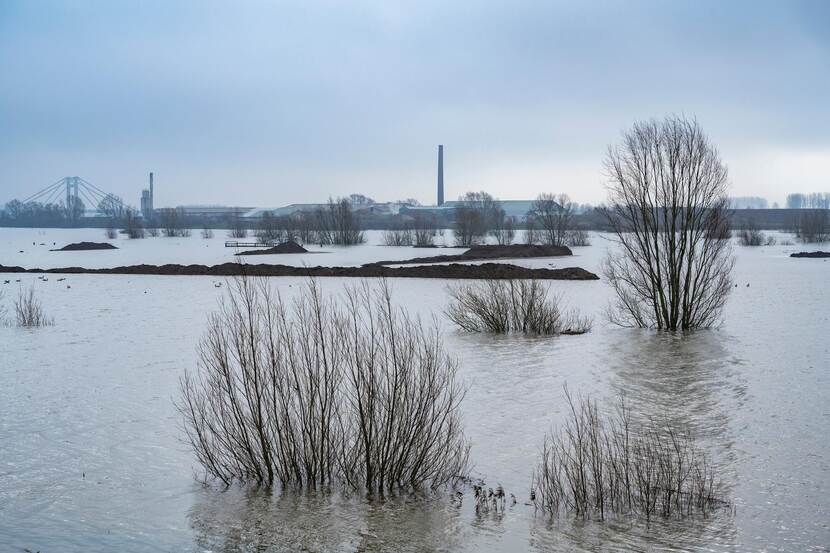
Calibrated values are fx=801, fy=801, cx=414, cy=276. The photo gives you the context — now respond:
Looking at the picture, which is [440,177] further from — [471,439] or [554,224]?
[471,439]

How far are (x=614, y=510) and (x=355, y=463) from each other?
275 cm

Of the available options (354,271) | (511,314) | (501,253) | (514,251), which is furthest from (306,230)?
(511,314)

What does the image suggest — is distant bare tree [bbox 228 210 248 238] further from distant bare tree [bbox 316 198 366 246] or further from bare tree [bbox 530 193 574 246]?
bare tree [bbox 530 193 574 246]

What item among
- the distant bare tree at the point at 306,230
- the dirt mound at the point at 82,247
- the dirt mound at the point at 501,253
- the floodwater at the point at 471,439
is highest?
the distant bare tree at the point at 306,230

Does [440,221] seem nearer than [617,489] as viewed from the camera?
No

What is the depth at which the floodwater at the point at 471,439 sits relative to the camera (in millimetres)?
7496

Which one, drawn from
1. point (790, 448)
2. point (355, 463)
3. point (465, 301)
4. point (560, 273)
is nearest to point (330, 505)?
point (355, 463)

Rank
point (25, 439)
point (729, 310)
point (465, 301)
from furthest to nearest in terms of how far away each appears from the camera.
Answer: point (729, 310)
point (465, 301)
point (25, 439)

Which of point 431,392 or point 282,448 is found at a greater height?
point 431,392

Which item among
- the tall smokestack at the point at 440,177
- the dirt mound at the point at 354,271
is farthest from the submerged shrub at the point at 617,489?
the tall smokestack at the point at 440,177

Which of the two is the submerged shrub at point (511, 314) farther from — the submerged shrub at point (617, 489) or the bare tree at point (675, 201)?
the submerged shrub at point (617, 489)

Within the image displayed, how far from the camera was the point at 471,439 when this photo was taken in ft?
35.1

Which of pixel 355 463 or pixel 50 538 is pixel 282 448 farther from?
pixel 50 538

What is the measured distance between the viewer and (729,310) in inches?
976
